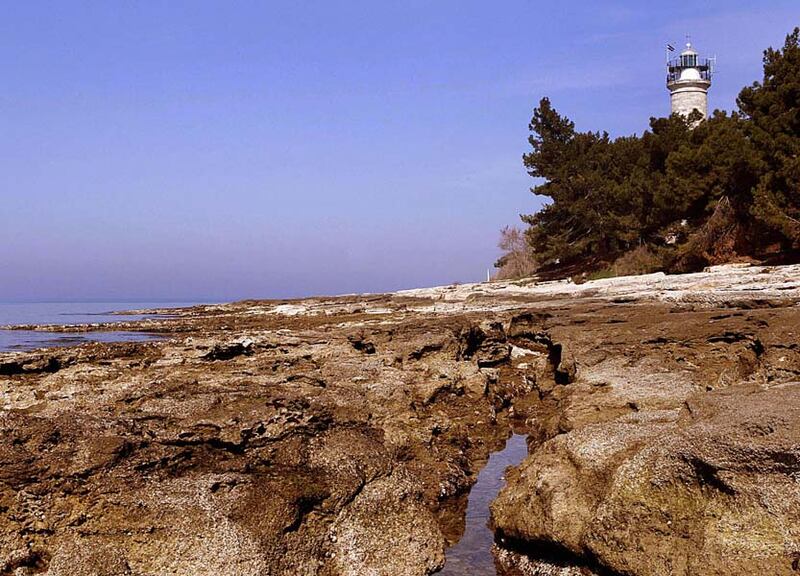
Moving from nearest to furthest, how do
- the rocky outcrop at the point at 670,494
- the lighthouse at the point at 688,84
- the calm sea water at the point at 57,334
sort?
the rocky outcrop at the point at 670,494 < the calm sea water at the point at 57,334 < the lighthouse at the point at 688,84

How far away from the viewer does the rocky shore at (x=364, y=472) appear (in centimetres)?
638

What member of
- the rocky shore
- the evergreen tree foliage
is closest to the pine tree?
the evergreen tree foliage

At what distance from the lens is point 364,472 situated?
25.4ft

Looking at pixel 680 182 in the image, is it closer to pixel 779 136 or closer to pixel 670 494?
pixel 779 136

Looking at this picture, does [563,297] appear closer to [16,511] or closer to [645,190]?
[645,190]

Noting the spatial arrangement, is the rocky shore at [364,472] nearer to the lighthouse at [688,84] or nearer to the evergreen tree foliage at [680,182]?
the evergreen tree foliage at [680,182]

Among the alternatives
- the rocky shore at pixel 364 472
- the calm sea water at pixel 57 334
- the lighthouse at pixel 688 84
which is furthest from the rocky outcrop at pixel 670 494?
the lighthouse at pixel 688 84

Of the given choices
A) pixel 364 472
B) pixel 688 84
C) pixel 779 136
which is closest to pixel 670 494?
pixel 364 472

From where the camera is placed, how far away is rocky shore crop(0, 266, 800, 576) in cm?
638

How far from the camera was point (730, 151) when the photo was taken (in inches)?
1207

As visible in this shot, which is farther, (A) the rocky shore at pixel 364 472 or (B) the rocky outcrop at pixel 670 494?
(A) the rocky shore at pixel 364 472

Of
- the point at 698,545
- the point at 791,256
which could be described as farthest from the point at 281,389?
the point at 791,256

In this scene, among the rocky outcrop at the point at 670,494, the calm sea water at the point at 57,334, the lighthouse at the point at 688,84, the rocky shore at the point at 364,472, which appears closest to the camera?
the rocky outcrop at the point at 670,494

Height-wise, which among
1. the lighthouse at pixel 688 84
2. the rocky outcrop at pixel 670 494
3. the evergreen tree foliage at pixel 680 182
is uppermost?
the lighthouse at pixel 688 84
